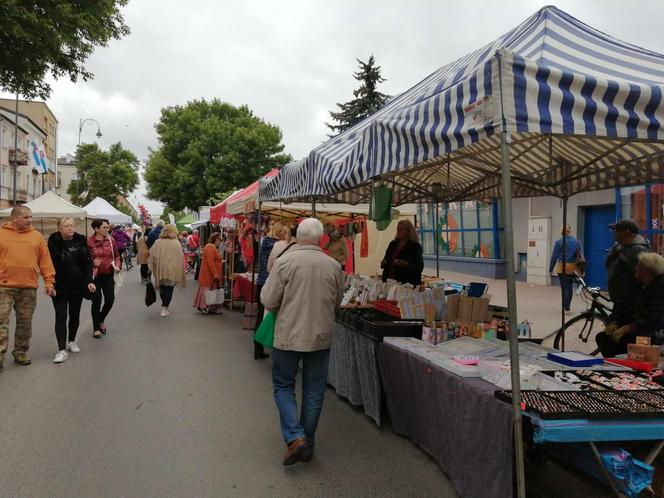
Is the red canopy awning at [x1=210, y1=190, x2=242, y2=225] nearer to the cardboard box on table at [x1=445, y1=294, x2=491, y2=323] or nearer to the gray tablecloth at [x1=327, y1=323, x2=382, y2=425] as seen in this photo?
the gray tablecloth at [x1=327, y1=323, x2=382, y2=425]

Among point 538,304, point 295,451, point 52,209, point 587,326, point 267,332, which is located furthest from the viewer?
point 52,209


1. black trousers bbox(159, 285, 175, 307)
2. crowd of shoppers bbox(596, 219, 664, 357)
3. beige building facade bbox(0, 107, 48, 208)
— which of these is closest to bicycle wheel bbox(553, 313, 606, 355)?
crowd of shoppers bbox(596, 219, 664, 357)

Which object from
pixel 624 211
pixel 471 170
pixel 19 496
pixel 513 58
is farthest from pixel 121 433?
pixel 624 211

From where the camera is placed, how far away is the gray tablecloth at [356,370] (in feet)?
15.2

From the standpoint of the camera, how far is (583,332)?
7.02m

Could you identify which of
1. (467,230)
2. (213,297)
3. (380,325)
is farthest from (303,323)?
(467,230)

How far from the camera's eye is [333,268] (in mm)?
3912

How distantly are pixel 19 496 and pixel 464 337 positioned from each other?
3408mm

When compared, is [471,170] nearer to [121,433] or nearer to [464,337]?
[464,337]

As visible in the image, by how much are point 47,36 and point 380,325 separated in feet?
28.2

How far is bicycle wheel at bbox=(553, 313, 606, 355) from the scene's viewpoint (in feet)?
22.6

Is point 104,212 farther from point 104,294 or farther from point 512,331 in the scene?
point 512,331

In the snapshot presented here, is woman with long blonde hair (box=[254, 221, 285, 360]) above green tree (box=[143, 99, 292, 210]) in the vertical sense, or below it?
below

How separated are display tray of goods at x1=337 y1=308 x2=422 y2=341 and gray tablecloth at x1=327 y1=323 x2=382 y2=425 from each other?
65 millimetres
